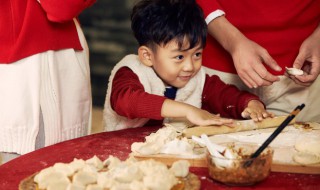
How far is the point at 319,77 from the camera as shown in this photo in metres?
2.52

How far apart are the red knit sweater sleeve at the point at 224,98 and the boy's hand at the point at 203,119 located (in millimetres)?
296

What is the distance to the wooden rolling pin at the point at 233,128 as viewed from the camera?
1.92m

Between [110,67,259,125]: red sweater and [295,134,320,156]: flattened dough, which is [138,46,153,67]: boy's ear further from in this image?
[295,134,320,156]: flattened dough

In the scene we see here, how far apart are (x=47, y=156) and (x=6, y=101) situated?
1.37 feet

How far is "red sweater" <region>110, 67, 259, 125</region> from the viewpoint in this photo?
83.0 inches

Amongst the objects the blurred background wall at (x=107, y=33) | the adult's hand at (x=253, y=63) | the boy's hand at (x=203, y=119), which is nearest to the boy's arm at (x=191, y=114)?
the boy's hand at (x=203, y=119)

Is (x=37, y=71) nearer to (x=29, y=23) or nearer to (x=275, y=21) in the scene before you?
(x=29, y=23)

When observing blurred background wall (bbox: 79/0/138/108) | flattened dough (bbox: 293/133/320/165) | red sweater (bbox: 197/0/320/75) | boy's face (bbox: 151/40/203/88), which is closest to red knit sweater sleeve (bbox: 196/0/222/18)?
red sweater (bbox: 197/0/320/75)

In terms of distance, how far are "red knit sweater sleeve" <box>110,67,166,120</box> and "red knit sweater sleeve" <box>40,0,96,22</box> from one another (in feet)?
1.18

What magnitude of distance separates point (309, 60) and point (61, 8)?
3.44 ft

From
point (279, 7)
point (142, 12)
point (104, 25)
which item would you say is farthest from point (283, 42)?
point (104, 25)

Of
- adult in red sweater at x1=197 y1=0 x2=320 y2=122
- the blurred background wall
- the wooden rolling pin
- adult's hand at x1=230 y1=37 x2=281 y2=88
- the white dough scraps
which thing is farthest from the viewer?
the blurred background wall

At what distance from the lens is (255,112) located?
2.13m

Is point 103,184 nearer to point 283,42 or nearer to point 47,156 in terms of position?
point 47,156
